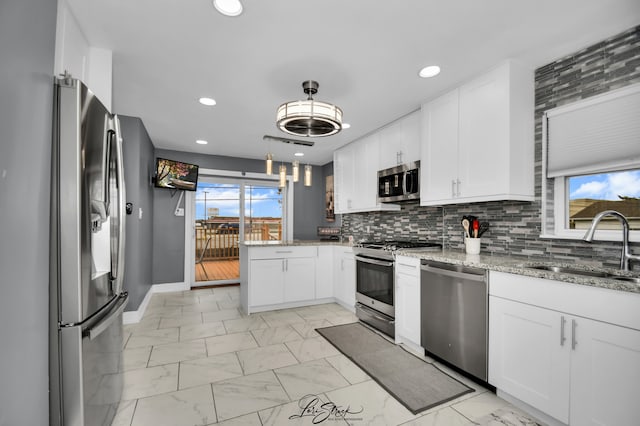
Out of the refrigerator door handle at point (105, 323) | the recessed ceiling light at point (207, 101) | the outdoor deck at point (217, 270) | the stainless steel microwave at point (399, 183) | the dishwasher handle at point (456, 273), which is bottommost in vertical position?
the outdoor deck at point (217, 270)

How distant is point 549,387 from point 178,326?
3.40 meters

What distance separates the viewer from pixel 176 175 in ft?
16.1

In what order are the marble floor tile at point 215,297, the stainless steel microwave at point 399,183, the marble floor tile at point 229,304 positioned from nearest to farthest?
1. the stainless steel microwave at point 399,183
2. the marble floor tile at point 229,304
3. the marble floor tile at point 215,297

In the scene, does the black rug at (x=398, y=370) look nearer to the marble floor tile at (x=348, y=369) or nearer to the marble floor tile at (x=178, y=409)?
the marble floor tile at (x=348, y=369)

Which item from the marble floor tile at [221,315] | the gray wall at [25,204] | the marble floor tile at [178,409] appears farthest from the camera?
the marble floor tile at [221,315]

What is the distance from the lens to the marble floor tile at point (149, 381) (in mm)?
2049

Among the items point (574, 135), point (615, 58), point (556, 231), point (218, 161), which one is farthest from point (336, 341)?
point (218, 161)

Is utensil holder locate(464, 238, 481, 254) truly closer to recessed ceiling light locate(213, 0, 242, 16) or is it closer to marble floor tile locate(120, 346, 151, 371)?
recessed ceiling light locate(213, 0, 242, 16)

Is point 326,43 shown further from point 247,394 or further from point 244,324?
point 244,324

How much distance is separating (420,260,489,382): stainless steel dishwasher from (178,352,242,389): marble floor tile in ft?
5.36

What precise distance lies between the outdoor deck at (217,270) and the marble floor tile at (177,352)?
276 centimetres

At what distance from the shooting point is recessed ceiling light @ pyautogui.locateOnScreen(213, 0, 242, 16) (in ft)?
5.51

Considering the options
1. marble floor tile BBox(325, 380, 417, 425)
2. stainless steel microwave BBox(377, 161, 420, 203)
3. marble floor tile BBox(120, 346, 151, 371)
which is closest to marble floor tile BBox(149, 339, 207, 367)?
marble floor tile BBox(120, 346, 151, 371)

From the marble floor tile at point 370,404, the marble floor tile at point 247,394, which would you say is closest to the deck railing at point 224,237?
the marble floor tile at point 247,394
